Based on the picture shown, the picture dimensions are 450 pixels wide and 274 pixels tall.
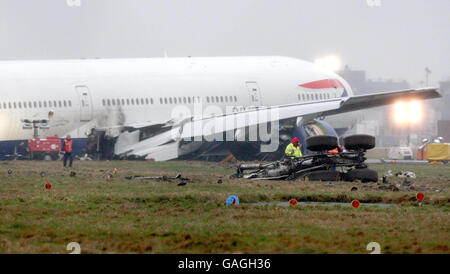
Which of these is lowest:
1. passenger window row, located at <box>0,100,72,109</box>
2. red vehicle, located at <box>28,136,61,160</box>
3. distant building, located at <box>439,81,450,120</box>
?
red vehicle, located at <box>28,136,61,160</box>

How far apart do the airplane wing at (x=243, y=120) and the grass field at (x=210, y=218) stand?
33.8ft

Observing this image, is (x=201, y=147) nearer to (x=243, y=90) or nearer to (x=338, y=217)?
(x=243, y=90)

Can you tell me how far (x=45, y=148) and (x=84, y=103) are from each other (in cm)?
272

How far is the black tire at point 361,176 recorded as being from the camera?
89.6 ft

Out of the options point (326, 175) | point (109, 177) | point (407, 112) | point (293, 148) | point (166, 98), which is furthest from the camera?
point (407, 112)

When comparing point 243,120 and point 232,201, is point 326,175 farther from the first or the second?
point 243,120

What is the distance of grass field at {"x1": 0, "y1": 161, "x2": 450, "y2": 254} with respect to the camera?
47.5 feet

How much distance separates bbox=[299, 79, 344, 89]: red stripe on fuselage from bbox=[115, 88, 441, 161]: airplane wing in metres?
6.46

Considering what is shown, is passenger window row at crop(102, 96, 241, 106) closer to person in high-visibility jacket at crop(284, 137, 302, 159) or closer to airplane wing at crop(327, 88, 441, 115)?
airplane wing at crop(327, 88, 441, 115)

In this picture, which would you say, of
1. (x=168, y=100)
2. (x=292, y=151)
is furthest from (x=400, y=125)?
(x=292, y=151)

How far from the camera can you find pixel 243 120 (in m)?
39.3

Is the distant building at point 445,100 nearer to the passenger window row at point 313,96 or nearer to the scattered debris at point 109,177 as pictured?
the passenger window row at point 313,96

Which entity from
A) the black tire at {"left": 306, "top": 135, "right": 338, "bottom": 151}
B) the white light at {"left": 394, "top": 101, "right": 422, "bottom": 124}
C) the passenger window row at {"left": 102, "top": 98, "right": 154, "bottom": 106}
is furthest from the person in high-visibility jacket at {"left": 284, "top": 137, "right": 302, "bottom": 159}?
the white light at {"left": 394, "top": 101, "right": 422, "bottom": 124}
